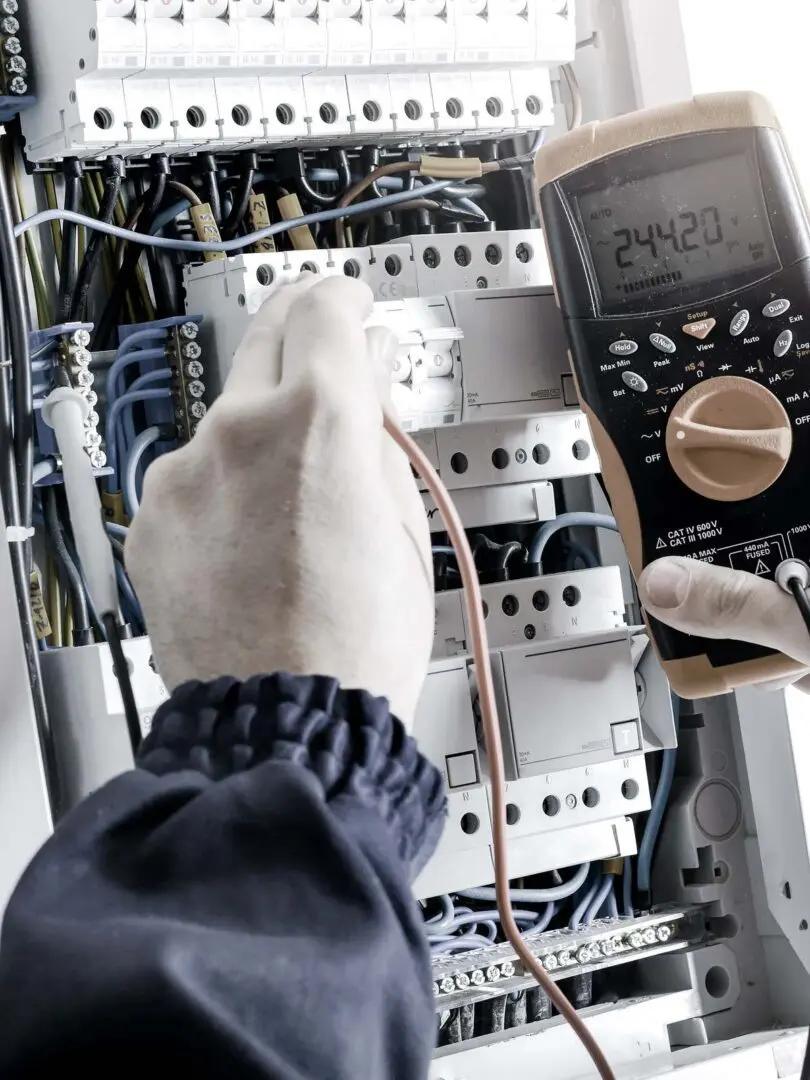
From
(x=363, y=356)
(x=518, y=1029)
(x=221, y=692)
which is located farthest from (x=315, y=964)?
(x=518, y=1029)

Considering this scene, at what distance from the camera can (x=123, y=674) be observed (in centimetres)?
93

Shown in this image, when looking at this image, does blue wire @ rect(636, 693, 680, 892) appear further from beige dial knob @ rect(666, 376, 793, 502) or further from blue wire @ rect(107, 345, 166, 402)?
blue wire @ rect(107, 345, 166, 402)

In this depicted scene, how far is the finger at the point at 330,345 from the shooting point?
69cm

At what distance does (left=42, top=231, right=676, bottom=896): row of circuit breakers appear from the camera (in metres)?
1.07

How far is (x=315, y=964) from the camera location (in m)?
0.44

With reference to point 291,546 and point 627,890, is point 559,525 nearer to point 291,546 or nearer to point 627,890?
point 627,890

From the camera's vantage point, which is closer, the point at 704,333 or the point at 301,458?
the point at 301,458

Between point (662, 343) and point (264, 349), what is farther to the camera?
point (662, 343)

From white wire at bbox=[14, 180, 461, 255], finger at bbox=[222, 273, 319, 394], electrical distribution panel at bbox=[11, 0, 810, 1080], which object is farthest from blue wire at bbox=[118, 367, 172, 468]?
finger at bbox=[222, 273, 319, 394]

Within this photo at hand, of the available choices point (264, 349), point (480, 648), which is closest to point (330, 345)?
point (264, 349)

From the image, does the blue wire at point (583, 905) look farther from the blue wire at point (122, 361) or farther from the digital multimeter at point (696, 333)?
the blue wire at point (122, 361)

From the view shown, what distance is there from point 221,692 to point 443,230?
0.81 meters

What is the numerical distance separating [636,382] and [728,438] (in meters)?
0.09

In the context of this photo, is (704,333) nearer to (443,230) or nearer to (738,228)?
(738,228)
